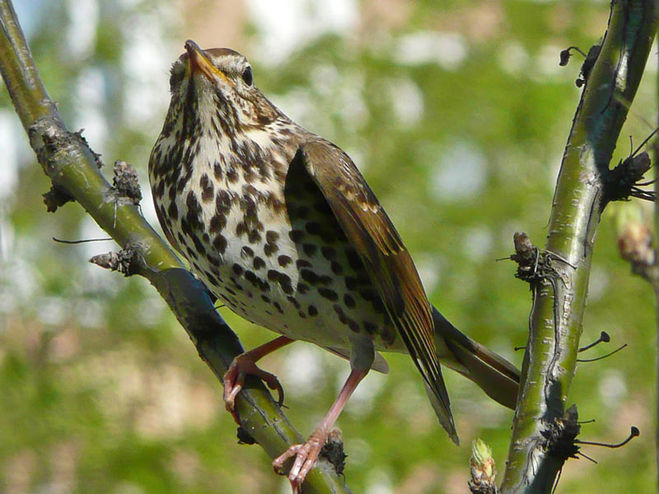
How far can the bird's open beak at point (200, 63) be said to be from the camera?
8.85 ft

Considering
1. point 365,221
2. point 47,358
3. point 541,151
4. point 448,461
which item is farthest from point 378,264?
point 541,151

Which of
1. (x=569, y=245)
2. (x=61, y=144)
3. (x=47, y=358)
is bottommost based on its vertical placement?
(x=569, y=245)

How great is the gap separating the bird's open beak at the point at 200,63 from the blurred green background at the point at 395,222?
8.85 feet

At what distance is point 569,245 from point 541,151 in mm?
4078

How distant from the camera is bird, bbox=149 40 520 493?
2.62m

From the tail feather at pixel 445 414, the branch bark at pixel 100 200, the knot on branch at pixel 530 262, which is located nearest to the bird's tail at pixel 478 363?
the tail feather at pixel 445 414

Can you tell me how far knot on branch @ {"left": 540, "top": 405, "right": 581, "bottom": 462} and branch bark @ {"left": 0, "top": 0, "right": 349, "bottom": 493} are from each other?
734 millimetres

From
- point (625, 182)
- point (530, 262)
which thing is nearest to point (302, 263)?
point (530, 262)

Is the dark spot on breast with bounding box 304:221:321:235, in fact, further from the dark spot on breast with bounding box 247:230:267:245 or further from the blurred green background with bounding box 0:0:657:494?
the blurred green background with bounding box 0:0:657:494

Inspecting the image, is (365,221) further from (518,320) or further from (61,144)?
(518,320)

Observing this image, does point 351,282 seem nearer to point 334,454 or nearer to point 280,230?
point 280,230

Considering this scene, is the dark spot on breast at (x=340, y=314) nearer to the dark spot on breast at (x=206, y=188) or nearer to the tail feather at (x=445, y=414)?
the tail feather at (x=445, y=414)

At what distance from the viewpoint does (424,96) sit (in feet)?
20.4

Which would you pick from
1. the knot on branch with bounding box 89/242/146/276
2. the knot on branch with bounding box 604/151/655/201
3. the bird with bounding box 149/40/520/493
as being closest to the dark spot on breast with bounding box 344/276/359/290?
the bird with bounding box 149/40/520/493
